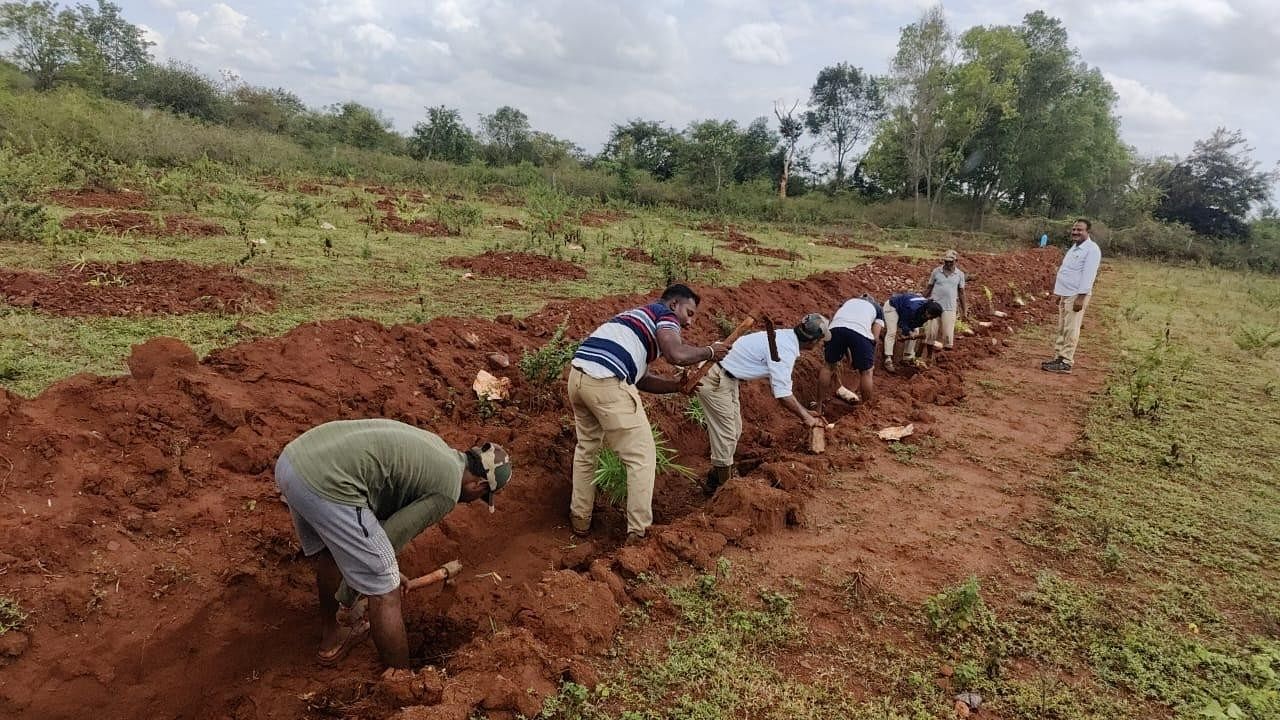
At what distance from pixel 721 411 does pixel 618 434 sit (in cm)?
129

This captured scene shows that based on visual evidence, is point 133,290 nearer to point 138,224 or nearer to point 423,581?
point 138,224

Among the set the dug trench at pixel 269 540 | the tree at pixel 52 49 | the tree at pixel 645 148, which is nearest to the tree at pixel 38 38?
the tree at pixel 52 49

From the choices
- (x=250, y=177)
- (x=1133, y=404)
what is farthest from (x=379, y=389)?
(x=250, y=177)

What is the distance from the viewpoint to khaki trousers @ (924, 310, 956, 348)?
864cm

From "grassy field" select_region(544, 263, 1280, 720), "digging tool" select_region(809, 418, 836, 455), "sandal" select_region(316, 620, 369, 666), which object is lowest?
"sandal" select_region(316, 620, 369, 666)

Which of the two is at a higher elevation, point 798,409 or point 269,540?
point 798,409

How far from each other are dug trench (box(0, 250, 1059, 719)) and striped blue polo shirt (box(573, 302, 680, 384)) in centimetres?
106

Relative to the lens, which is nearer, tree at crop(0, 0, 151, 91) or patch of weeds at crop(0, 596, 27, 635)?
patch of weeds at crop(0, 596, 27, 635)

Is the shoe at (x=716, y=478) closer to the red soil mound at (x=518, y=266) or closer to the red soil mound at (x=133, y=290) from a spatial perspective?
the red soil mound at (x=133, y=290)

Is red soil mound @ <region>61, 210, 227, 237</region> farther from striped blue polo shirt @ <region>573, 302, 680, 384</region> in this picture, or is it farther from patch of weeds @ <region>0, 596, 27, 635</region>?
striped blue polo shirt @ <region>573, 302, 680, 384</region>

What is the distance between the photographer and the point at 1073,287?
803cm

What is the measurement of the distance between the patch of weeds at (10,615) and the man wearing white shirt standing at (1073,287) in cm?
936

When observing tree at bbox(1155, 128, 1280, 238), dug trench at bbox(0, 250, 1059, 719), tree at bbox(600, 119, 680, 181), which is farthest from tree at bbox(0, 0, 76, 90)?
tree at bbox(1155, 128, 1280, 238)

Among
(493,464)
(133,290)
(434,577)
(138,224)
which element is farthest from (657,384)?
(138,224)
